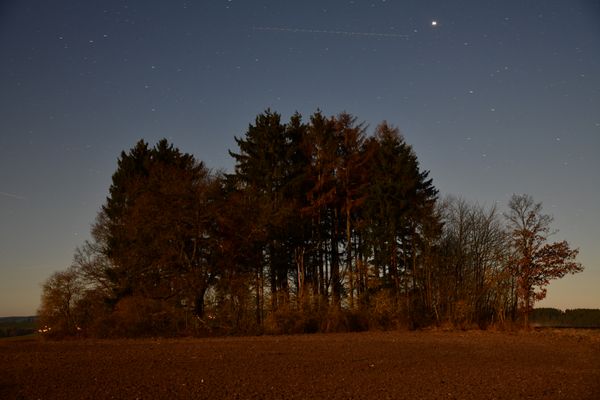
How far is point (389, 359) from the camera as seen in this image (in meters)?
18.6

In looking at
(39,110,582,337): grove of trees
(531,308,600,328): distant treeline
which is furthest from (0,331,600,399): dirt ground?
(531,308,600,328): distant treeline

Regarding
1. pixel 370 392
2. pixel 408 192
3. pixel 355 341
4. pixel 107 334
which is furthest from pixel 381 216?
pixel 370 392

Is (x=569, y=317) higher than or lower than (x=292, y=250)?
lower

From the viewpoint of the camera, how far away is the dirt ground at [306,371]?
1204cm

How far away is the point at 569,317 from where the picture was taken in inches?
1886

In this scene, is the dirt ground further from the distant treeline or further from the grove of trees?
the distant treeline

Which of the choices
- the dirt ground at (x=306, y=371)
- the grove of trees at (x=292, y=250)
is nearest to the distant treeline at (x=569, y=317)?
the grove of trees at (x=292, y=250)

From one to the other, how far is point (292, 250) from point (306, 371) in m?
25.7

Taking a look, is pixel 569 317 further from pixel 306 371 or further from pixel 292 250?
pixel 306 371

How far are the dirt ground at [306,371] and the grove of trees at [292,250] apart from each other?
31.4 feet

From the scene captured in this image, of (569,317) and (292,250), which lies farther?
(569,317)

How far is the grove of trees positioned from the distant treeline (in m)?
7.49

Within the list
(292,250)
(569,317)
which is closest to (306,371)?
(292,250)

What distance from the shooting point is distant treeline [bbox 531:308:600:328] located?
44.1m
